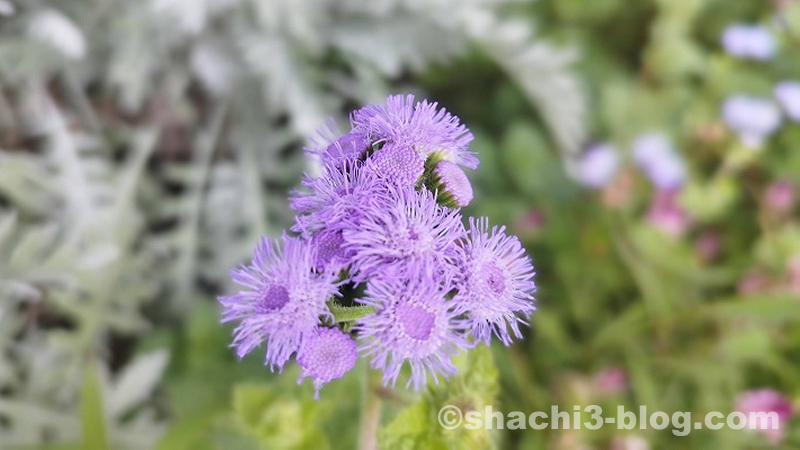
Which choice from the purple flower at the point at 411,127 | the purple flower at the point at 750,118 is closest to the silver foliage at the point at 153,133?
the purple flower at the point at 750,118

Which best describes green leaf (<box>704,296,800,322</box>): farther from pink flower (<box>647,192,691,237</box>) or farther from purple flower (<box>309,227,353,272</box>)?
purple flower (<box>309,227,353,272</box>)

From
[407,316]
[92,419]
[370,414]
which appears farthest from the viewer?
[92,419]

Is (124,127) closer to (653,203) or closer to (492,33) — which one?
(492,33)

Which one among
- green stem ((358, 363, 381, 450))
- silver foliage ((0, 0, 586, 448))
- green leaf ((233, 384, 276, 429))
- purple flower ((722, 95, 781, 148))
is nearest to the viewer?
green stem ((358, 363, 381, 450))

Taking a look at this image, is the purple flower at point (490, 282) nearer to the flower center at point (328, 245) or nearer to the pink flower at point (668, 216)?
the flower center at point (328, 245)

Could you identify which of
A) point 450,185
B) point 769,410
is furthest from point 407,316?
point 769,410

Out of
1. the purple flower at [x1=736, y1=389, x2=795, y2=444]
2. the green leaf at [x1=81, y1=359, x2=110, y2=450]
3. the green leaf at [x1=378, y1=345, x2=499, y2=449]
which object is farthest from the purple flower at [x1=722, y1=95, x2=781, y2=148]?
the green leaf at [x1=81, y1=359, x2=110, y2=450]

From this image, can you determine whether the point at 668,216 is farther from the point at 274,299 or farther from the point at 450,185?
the point at 274,299

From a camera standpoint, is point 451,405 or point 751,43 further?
point 751,43
